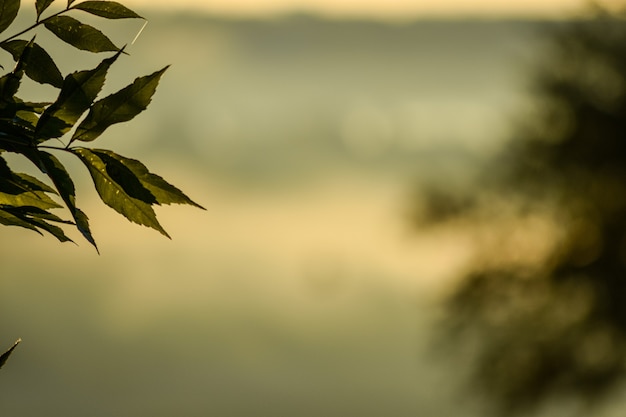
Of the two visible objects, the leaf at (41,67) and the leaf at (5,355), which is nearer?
the leaf at (5,355)

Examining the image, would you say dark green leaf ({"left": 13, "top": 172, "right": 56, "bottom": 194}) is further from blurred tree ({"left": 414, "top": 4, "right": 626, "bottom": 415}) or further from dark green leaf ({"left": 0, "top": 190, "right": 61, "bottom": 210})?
blurred tree ({"left": 414, "top": 4, "right": 626, "bottom": 415})

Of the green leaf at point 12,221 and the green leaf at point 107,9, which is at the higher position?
the green leaf at point 107,9

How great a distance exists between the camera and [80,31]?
155cm

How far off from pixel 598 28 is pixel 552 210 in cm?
412

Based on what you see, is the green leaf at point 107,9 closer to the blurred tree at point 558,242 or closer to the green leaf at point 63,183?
the green leaf at point 63,183

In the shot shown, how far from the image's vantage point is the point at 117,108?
148 centimetres

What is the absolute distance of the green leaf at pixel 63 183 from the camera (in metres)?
1.39

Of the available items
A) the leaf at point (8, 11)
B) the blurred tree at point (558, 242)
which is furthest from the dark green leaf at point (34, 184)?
the blurred tree at point (558, 242)

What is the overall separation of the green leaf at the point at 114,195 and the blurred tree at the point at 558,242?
20.5 metres

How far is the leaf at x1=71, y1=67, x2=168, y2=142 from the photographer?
1.48 m

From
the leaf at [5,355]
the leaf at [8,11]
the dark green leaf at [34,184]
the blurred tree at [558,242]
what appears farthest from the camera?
the blurred tree at [558,242]

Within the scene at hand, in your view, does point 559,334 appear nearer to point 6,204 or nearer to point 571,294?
point 571,294

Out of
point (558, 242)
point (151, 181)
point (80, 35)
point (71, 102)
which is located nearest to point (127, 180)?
point (151, 181)

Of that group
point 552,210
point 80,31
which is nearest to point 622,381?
point 552,210
